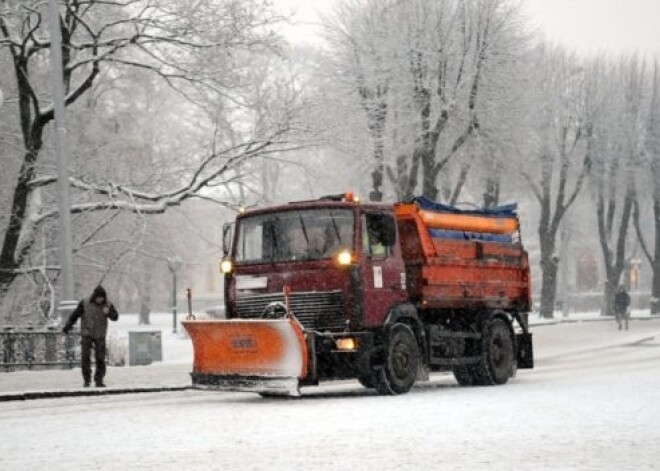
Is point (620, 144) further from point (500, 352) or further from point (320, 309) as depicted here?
point (320, 309)

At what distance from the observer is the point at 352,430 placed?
1210 centimetres

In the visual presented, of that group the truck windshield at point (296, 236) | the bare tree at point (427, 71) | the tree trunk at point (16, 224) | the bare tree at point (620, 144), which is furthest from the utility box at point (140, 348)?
the bare tree at point (620, 144)

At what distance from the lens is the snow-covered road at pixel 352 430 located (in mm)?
9844

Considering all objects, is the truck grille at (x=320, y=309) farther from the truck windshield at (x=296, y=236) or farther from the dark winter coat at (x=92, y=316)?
the dark winter coat at (x=92, y=316)

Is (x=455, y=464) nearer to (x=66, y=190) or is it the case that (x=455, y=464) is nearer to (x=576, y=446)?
(x=576, y=446)

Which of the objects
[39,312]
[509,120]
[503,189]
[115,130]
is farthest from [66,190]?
[503,189]

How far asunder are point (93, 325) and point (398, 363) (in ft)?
17.6

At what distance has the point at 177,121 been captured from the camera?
5609cm

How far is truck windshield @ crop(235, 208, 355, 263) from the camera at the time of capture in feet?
54.4

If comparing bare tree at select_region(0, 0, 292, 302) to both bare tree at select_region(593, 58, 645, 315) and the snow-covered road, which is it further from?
bare tree at select_region(593, 58, 645, 315)

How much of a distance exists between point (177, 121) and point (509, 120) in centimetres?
2096

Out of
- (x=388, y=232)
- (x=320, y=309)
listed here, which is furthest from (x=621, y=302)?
(x=320, y=309)

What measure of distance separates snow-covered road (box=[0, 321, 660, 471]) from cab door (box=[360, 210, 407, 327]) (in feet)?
4.25

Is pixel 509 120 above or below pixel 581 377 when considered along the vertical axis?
above
